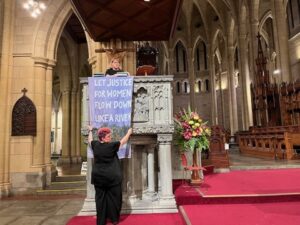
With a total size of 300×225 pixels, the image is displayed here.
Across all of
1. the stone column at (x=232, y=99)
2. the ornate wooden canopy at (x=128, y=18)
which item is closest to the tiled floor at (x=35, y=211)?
the ornate wooden canopy at (x=128, y=18)

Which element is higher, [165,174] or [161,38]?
[161,38]

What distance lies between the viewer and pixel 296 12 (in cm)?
1958

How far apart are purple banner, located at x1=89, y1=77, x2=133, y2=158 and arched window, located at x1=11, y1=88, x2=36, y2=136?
13.7 feet

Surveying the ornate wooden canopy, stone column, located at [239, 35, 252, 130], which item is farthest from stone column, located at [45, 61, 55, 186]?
stone column, located at [239, 35, 252, 130]

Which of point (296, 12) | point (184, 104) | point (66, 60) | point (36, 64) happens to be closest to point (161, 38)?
point (36, 64)

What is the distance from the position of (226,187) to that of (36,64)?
621 cm

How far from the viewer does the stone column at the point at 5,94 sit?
669 cm

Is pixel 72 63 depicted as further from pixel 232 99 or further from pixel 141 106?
pixel 232 99

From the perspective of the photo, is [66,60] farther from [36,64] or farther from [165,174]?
[165,174]

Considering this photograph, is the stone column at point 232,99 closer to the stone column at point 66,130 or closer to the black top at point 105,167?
the stone column at point 66,130

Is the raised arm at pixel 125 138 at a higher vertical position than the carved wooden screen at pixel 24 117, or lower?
lower

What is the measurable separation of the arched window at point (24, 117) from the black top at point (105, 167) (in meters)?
4.73

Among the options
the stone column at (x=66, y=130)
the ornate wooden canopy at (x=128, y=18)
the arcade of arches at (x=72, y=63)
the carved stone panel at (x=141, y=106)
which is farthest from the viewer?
the stone column at (x=66, y=130)

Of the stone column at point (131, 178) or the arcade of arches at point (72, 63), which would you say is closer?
the stone column at point (131, 178)
